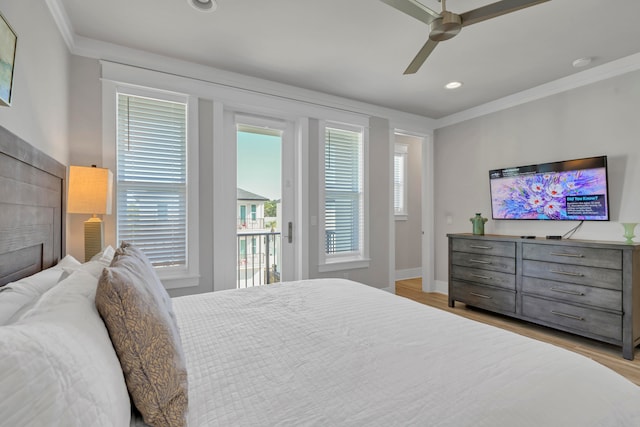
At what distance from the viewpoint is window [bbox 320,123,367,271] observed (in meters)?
3.74

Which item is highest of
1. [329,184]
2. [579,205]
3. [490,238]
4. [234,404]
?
[329,184]

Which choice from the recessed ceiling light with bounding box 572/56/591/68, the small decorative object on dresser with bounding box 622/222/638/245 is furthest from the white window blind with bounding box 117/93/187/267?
the small decorative object on dresser with bounding box 622/222/638/245

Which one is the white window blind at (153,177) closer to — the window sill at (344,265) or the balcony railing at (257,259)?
the balcony railing at (257,259)

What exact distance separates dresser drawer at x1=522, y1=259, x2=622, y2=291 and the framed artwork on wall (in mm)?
4044

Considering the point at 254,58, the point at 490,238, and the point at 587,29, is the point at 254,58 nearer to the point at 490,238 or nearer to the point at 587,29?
the point at 587,29

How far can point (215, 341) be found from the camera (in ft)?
3.93

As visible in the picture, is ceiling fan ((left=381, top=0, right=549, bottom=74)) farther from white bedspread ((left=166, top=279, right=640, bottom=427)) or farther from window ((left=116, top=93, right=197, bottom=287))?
window ((left=116, top=93, right=197, bottom=287))

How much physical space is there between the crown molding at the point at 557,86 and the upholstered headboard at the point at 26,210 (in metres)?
4.46

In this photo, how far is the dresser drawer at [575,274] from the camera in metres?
2.57

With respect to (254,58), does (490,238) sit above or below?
below

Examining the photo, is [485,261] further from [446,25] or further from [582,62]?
[446,25]

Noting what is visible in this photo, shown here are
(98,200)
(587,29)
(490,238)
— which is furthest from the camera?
(490,238)

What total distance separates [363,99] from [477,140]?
1687 mm

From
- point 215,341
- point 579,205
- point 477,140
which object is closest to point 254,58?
point 215,341
